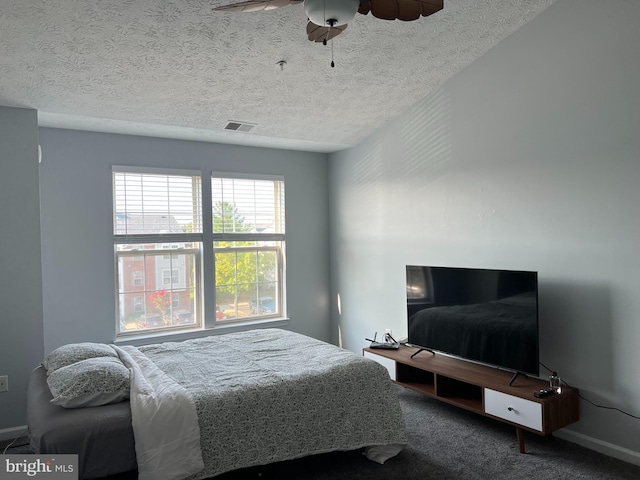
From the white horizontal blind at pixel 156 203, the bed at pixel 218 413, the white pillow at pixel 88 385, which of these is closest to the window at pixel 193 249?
the white horizontal blind at pixel 156 203

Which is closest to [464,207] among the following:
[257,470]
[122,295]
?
[257,470]

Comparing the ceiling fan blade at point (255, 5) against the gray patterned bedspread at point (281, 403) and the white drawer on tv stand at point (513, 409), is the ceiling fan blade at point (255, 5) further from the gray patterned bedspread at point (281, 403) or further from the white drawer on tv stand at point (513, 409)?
the white drawer on tv stand at point (513, 409)

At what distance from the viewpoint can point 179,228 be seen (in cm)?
472

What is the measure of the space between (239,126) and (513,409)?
323 centimetres

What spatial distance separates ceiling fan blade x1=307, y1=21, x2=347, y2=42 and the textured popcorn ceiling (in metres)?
0.67

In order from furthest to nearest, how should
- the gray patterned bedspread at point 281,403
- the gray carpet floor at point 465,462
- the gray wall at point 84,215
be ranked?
the gray wall at point 84,215, the gray carpet floor at point 465,462, the gray patterned bedspread at point 281,403

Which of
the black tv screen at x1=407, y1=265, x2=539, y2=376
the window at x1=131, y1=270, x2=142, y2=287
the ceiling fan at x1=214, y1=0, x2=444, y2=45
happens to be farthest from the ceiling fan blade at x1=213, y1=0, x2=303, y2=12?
the window at x1=131, y1=270, x2=142, y2=287

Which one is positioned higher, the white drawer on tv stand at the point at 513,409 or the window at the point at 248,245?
the window at the point at 248,245

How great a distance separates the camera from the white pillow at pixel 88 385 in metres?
2.37

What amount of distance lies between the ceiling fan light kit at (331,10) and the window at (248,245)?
3.14 metres

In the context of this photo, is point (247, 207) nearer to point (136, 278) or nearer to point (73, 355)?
point (136, 278)

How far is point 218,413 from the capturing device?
97.3 inches

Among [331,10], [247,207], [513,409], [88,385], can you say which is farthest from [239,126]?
[513,409]

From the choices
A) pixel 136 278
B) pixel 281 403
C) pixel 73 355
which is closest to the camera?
pixel 281 403
